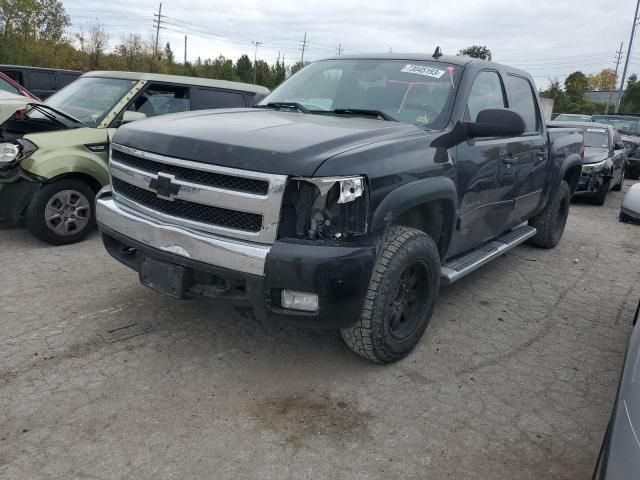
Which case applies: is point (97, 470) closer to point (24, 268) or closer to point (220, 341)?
point (220, 341)

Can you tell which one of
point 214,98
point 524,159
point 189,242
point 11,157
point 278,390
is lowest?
point 278,390

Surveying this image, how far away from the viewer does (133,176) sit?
321 cm

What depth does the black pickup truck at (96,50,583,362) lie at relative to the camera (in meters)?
2.67

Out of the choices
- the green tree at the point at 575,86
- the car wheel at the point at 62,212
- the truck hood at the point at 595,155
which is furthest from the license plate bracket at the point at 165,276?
the green tree at the point at 575,86

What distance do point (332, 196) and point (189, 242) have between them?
81 centimetres

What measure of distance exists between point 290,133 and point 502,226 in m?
2.45

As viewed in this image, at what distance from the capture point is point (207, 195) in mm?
2793

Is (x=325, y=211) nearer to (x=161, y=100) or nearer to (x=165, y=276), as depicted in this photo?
(x=165, y=276)

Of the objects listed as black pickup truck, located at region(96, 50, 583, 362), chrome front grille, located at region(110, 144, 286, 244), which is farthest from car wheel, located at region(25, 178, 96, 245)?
chrome front grille, located at region(110, 144, 286, 244)

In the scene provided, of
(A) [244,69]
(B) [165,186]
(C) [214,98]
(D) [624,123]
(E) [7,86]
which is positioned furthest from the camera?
(A) [244,69]

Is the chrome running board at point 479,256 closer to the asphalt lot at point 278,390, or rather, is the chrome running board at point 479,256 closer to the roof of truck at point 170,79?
the asphalt lot at point 278,390

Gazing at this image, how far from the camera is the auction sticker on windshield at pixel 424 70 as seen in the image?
3848 millimetres

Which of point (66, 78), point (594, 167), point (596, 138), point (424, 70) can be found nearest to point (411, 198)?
point (424, 70)

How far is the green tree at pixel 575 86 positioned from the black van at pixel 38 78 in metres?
52.9
